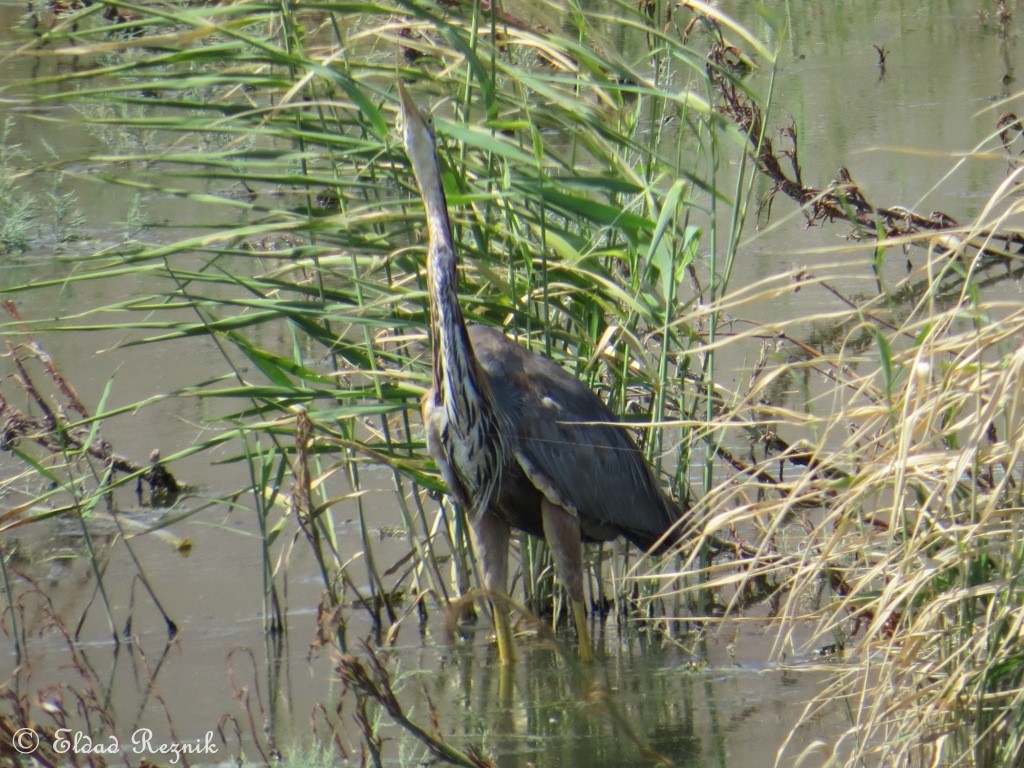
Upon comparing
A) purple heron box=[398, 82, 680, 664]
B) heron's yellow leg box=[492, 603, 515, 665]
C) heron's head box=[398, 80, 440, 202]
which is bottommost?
heron's yellow leg box=[492, 603, 515, 665]

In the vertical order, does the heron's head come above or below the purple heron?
above

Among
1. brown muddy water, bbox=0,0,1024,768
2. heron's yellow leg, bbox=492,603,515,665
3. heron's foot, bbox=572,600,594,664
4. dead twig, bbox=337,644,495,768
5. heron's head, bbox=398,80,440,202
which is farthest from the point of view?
heron's yellow leg, bbox=492,603,515,665

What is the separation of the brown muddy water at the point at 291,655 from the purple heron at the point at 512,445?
0.86ft

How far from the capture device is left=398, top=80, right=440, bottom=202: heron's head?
140 inches

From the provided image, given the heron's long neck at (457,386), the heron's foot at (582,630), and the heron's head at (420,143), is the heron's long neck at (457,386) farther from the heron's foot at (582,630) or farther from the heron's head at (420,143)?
the heron's foot at (582,630)

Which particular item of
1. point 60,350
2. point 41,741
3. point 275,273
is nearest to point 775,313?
point 275,273

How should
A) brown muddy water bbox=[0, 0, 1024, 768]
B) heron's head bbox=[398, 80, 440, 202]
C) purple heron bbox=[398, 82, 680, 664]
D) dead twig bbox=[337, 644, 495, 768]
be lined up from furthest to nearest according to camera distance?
purple heron bbox=[398, 82, 680, 664] → heron's head bbox=[398, 80, 440, 202] → brown muddy water bbox=[0, 0, 1024, 768] → dead twig bbox=[337, 644, 495, 768]

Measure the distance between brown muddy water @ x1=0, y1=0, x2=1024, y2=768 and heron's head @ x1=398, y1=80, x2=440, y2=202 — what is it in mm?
926

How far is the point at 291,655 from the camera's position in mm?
4090

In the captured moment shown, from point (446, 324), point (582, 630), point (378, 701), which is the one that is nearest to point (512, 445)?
point (446, 324)

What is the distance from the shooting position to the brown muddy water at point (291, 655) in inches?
133

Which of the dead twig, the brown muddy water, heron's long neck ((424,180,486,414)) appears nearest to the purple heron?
heron's long neck ((424,180,486,414))

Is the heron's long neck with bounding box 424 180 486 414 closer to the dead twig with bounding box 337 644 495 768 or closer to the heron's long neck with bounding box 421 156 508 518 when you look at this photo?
the heron's long neck with bounding box 421 156 508 518

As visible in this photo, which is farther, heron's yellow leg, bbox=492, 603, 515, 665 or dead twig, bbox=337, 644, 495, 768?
heron's yellow leg, bbox=492, 603, 515, 665
